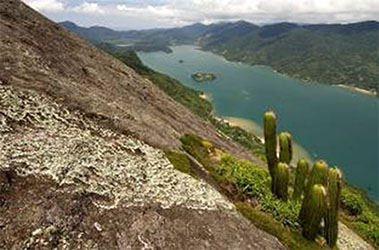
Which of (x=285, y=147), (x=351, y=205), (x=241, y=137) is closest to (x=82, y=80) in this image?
(x=285, y=147)

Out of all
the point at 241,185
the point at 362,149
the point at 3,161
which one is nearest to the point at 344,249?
the point at 241,185

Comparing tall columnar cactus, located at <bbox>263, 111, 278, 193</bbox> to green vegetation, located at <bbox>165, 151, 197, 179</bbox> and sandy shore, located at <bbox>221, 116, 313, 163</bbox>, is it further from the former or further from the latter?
sandy shore, located at <bbox>221, 116, 313, 163</bbox>

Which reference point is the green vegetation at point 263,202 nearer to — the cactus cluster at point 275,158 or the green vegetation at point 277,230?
the green vegetation at point 277,230

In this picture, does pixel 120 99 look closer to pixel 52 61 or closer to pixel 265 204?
pixel 52 61

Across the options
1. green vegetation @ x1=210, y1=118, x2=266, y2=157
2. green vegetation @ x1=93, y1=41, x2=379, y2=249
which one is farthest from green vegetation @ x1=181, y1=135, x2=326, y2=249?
green vegetation @ x1=210, y1=118, x2=266, y2=157

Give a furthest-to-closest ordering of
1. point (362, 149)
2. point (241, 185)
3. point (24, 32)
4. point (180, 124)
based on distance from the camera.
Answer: point (362, 149) → point (180, 124) → point (24, 32) → point (241, 185)

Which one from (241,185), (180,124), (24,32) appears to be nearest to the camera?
(241,185)

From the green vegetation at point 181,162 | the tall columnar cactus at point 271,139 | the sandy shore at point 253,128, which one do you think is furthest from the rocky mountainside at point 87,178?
the sandy shore at point 253,128
